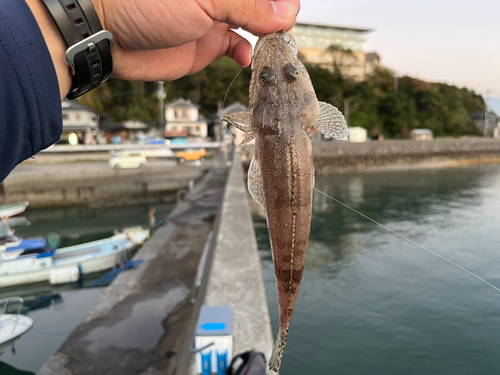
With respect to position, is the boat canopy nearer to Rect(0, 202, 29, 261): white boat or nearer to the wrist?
Rect(0, 202, 29, 261): white boat

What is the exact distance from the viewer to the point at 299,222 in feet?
4.83

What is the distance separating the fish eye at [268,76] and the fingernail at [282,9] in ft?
0.78

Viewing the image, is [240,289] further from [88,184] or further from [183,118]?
[183,118]

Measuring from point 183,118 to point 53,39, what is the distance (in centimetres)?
4807

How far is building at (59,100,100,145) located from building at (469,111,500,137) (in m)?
58.8

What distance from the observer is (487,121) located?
6222 cm

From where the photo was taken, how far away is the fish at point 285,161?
57.2 inches

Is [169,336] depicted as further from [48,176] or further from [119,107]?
[119,107]

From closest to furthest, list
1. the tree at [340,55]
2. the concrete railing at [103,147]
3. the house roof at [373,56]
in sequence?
the tree at [340,55] → the concrete railing at [103,147] → the house roof at [373,56]

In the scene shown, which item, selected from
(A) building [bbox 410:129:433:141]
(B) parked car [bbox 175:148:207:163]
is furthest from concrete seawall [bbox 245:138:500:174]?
(B) parked car [bbox 175:148:207:163]

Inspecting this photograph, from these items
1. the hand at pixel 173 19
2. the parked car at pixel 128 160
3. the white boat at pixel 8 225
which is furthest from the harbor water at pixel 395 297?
the parked car at pixel 128 160

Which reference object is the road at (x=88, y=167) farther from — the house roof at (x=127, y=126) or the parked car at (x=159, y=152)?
the house roof at (x=127, y=126)

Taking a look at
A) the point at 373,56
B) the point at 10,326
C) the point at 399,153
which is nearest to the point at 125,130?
the point at 399,153

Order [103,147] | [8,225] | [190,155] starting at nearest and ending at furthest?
1. [8,225]
2. [103,147]
3. [190,155]
